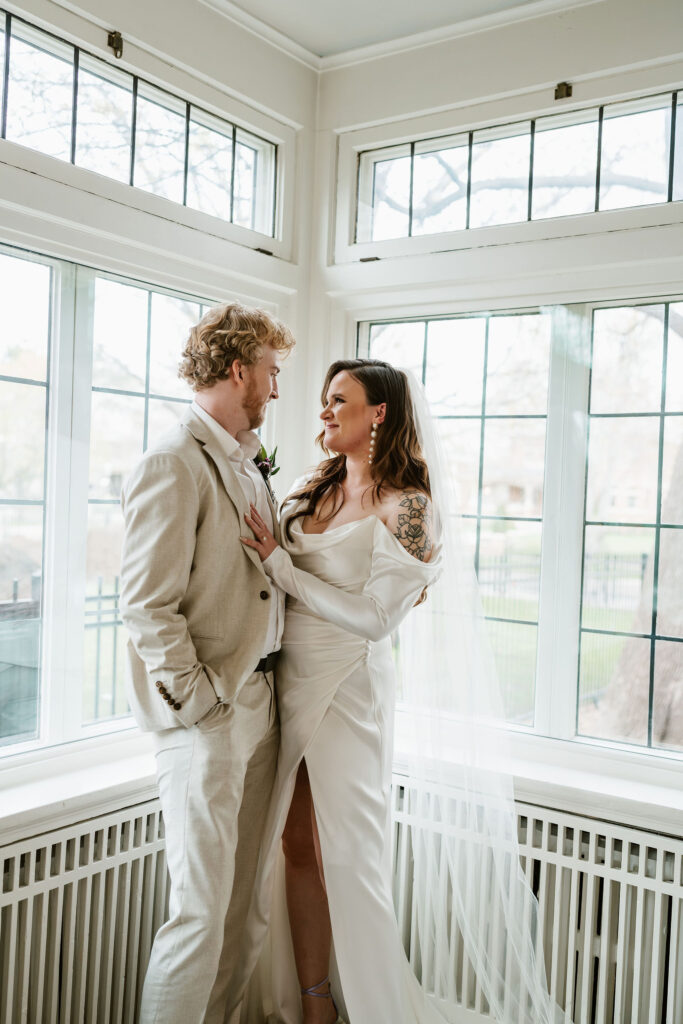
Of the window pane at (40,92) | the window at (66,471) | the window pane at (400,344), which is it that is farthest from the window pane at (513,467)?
the window pane at (40,92)

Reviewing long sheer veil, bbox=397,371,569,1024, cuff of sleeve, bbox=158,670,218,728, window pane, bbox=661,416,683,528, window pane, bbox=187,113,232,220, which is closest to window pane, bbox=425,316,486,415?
long sheer veil, bbox=397,371,569,1024

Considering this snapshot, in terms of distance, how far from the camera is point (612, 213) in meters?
2.58

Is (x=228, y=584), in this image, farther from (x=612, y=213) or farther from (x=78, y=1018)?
(x=612, y=213)

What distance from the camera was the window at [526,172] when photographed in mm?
2566

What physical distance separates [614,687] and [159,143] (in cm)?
221

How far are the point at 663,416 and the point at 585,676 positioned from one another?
85 cm

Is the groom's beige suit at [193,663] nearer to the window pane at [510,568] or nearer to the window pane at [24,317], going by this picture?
the window pane at [24,317]

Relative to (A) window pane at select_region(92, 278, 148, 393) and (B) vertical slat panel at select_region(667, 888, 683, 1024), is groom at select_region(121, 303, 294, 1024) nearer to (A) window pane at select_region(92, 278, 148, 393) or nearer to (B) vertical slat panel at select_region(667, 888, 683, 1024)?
(A) window pane at select_region(92, 278, 148, 393)

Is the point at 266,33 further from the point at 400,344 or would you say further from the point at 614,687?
the point at 614,687

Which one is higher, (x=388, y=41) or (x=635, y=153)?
(x=388, y=41)

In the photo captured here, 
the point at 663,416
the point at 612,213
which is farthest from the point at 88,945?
the point at 612,213

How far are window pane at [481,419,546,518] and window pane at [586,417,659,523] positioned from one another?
0.17m

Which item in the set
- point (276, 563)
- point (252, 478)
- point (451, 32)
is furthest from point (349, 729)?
point (451, 32)

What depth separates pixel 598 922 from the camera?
97.3 inches
